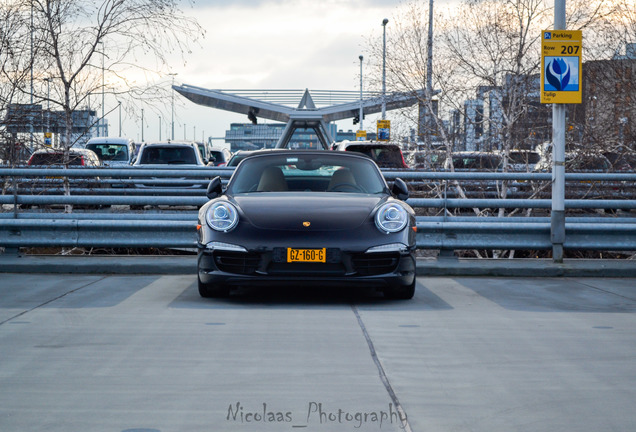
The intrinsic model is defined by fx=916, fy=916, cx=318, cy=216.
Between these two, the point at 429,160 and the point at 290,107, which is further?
the point at 290,107

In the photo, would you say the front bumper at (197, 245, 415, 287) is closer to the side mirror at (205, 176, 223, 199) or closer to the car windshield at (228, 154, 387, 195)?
the side mirror at (205, 176, 223, 199)

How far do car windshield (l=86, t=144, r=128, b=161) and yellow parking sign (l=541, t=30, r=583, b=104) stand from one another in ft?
56.3

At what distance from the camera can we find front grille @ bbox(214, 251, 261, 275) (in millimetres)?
7582

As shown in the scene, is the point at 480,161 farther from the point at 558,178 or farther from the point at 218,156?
the point at 218,156

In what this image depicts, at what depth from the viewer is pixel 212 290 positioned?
809 cm

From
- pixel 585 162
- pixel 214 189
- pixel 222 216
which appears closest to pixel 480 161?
pixel 585 162

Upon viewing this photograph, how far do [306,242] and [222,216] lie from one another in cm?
80

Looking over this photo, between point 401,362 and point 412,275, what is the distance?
8.19 ft

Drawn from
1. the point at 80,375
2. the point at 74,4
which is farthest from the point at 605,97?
the point at 80,375

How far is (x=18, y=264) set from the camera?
9.88 meters

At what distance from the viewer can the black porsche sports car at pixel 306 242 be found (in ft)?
24.7

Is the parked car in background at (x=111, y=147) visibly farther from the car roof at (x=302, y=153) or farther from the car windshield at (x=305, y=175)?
the car windshield at (x=305, y=175)

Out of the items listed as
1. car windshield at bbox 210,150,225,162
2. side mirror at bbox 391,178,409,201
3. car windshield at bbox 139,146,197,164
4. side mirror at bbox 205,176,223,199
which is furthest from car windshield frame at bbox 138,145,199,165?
side mirror at bbox 391,178,409,201

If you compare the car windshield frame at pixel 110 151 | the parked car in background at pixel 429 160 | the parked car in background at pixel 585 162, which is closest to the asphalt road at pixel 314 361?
the parked car in background at pixel 585 162
